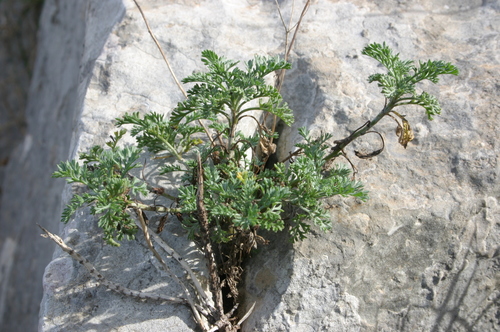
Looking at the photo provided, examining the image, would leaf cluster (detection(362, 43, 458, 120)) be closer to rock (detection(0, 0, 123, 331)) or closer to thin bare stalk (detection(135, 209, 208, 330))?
thin bare stalk (detection(135, 209, 208, 330))

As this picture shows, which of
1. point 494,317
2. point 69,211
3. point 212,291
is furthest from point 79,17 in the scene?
point 494,317

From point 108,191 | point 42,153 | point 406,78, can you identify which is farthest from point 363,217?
point 42,153

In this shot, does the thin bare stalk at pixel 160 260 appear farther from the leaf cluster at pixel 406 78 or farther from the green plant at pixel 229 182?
the leaf cluster at pixel 406 78

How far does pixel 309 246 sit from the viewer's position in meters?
2.10

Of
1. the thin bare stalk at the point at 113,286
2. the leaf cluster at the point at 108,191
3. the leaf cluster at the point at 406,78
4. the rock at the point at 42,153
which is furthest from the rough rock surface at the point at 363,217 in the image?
the rock at the point at 42,153

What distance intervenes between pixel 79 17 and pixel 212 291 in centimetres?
354

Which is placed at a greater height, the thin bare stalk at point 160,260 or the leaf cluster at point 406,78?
the leaf cluster at point 406,78

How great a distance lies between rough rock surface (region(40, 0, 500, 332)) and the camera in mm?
2006

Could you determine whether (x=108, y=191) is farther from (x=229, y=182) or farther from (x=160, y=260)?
(x=229, y=182)

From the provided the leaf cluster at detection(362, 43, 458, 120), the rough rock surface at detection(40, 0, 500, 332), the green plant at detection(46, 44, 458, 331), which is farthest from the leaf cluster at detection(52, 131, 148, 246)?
the leaf cluster at detection(362, 43, 458, 120)

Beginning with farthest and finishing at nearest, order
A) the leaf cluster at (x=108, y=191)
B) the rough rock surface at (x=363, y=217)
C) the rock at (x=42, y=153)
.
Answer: the rock at (x=42, y=153)
the rough rock surface at (x=363, y=217)
the leaf cluster at (x=108, y=191)

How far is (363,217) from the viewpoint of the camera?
2.18m

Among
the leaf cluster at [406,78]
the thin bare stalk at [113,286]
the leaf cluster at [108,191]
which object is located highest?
the leaf cluster at [406,78]

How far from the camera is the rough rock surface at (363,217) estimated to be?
2006 millimetres
